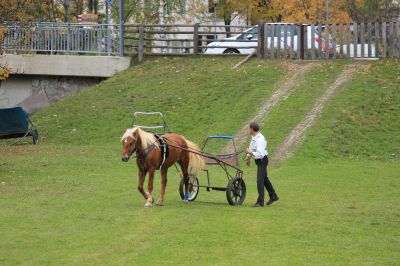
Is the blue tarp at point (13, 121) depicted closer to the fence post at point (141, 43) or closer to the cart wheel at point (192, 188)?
the fence post at point (141, 43)

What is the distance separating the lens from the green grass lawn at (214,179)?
43.4ft

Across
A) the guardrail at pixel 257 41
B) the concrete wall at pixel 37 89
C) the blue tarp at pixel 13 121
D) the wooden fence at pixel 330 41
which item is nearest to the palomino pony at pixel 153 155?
the blue tarp at pixel 13 121

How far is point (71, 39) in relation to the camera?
1556 inches

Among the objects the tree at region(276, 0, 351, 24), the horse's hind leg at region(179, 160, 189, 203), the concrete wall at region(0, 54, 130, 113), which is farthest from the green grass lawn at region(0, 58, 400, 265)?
the tree at region(276, 0, 351, 24)

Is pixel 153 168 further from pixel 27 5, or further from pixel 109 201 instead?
pixel 27 5

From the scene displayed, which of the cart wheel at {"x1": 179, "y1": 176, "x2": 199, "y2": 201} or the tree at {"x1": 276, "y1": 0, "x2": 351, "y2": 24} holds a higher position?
the tree at {"x1": 276, "y1": 0, "x2": 351, "y2": 24}

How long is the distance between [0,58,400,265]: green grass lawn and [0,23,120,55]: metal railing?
A: 205cm

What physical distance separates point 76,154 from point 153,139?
35.3ft

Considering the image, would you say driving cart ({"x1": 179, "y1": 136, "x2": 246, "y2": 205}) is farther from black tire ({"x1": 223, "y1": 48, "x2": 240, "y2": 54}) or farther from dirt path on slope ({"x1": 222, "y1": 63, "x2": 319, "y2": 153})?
black tire ({"x1": 223, "y1": 48, "x2": 240, "y2": 54})

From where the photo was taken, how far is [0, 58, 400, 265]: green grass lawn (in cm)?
1323

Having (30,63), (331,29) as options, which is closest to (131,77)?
(30,63)

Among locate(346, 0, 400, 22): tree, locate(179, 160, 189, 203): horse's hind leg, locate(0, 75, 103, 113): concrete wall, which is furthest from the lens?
locate(346, 0, 400, 22): tree

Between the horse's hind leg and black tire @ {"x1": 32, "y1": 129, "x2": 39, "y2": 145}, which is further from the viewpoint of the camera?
black tire @ {"x1": 32, "y1": 129, "x2": 39, "y2": 145}

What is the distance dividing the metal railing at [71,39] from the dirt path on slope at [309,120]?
11.0 meters
